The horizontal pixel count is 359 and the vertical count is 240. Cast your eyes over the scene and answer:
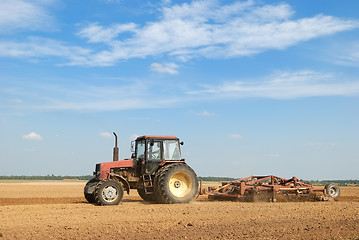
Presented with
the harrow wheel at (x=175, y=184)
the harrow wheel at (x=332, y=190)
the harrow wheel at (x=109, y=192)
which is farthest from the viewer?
the harrow wheel at (x=332, y=190)

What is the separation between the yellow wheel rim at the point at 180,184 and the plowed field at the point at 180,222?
1433 mm

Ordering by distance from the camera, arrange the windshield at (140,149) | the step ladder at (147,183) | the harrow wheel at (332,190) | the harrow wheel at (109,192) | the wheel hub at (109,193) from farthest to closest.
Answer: the harrow wheel at (332,190)
the windshield at (140,149)
the step ladder at (147,183)
the wheel hub at (109,193)
the harrow wheel at (109,192)

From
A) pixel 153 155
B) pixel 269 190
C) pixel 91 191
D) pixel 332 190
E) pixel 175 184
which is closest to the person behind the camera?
pixel 91 191

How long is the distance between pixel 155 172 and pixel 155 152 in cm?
83

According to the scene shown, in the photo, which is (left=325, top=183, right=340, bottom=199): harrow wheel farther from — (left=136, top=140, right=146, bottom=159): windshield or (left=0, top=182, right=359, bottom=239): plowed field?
(left=136, top=140, right=146, bottom=159): windshield

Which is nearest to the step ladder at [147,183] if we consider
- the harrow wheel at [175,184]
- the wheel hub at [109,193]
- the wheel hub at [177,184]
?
the harrow wheel at [175,184]

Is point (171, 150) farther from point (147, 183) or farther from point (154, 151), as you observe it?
point (147, 183)

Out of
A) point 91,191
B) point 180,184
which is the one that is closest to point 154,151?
point 180,184

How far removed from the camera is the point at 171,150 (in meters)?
17.8

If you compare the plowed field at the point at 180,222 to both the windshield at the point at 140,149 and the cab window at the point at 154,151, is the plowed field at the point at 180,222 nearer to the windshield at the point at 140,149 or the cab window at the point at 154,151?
the cab window at the point at 154,151

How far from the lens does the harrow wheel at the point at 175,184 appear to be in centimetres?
1677

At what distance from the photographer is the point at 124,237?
33.0ft

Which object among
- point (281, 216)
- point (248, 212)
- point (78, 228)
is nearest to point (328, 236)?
point (281, 216)

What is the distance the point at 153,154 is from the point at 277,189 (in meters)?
5.52
